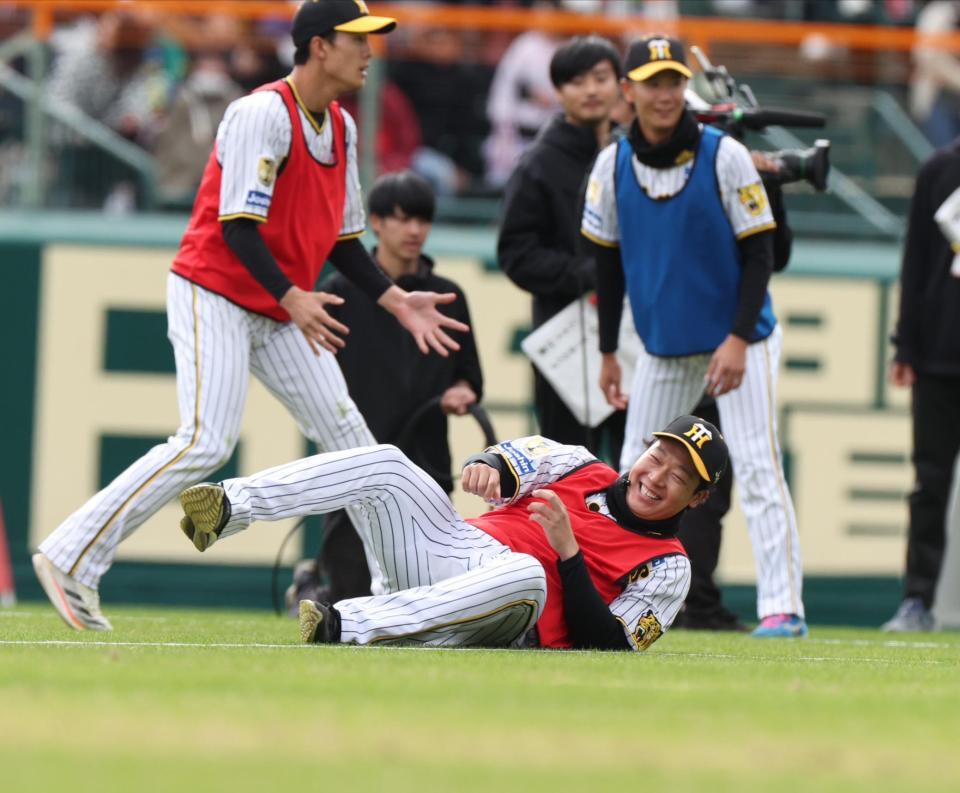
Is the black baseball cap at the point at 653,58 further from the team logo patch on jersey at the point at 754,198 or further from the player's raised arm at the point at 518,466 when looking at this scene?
the player's raised arm at the point at 518,466

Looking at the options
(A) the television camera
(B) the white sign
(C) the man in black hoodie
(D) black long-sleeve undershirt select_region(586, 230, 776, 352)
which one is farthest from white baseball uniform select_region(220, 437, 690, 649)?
(C) the man in black hoodie

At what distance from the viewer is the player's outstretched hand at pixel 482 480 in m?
5.85

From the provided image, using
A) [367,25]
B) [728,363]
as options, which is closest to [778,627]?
[728,363]

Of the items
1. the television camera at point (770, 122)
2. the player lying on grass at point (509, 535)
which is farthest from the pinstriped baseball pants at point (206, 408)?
the television camera at point (770, 122)

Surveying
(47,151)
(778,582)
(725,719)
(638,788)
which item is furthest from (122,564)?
(638,788)

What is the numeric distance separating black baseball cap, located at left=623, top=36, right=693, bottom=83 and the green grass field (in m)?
2.49

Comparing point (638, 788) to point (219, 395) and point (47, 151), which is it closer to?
point (219, 395)

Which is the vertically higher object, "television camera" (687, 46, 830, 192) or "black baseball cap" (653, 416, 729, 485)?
"television camera" (687, 46, 830, 192)

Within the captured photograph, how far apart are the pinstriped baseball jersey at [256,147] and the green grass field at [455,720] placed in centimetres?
162

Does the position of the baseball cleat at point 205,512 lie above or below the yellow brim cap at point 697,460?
below

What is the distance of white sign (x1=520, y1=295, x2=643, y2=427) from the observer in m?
8.79

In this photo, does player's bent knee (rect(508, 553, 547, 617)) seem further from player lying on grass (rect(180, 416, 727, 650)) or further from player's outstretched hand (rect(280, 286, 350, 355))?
player's outstretched hand (rect(280, 286, 350, 355))

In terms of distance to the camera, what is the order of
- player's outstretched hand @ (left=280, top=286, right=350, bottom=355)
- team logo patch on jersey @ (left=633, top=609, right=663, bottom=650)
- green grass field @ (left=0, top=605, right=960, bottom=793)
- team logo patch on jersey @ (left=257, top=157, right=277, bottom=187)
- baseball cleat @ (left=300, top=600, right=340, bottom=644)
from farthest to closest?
team logo patch on jersey @ (left=257, top=157, right=277, bottom=187)
player's outstretched hand @ (left=280, top=286, right=350, bottom=355)
team logo patch on jersey @ (left=633, top=609, right=663, bottom=650)
baseball cleat @ (left=300, top=600, right=340, bottom=644)
green grass field @ (left=0, top=605, right=960, bottom=793)

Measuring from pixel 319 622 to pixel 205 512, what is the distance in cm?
51
